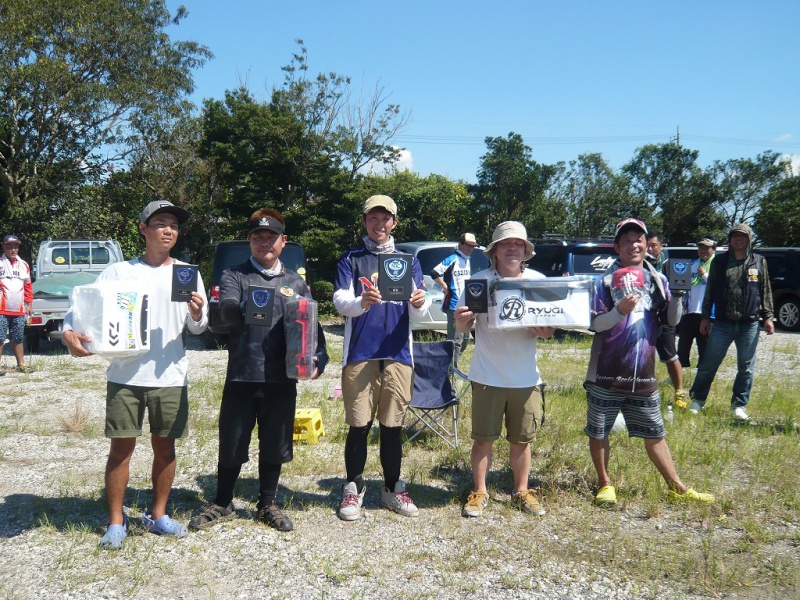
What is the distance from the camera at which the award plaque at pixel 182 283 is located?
360cm

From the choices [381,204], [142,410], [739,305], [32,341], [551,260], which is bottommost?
[32,341]

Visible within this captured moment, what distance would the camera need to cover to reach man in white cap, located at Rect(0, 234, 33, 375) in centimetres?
848

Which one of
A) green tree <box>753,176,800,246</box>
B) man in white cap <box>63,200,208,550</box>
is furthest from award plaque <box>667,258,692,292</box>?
green tree <box>753,176,800,246</box>

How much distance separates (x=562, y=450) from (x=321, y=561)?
2.53 meters

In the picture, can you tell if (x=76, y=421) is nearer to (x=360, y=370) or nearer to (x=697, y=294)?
(x=360, y=370)

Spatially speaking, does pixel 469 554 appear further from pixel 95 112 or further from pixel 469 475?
pixel 95 112

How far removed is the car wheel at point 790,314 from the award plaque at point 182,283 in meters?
15.1

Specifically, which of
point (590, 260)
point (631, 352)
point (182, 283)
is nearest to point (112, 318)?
point (182, 283)

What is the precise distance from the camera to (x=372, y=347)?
162 inches

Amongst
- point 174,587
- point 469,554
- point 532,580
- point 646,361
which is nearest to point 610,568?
point 532,580

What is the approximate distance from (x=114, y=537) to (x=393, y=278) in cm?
210

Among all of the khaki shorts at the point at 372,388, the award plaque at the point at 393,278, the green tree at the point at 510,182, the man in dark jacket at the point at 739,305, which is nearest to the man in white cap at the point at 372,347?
the khaki shorts at the point at 372,388

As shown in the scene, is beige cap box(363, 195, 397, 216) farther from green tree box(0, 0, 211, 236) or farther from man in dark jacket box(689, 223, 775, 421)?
green tree box(0, 0, 211, 236)

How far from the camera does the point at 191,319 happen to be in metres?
3.82
